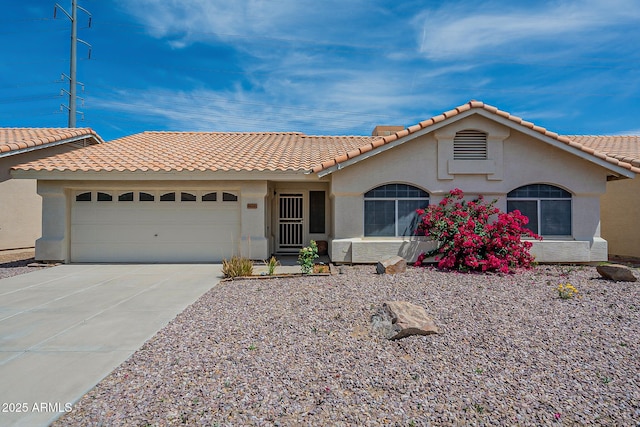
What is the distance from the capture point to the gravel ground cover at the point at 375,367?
10.3ft

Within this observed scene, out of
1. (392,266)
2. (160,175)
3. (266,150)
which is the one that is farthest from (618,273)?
(160,175)

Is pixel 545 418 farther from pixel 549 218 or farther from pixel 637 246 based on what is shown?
pixel 637 246

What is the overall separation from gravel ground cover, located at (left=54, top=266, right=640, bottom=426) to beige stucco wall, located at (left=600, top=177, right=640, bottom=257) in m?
8.19

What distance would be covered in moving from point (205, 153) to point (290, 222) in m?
4.03

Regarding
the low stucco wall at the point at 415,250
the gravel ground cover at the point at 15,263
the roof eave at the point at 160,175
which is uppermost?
the roof eave at the point at 160,175

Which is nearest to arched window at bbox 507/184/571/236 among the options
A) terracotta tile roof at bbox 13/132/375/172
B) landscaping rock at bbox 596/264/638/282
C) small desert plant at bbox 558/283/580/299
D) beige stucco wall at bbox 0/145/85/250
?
landscaping rock at bbox 596/264/638/282

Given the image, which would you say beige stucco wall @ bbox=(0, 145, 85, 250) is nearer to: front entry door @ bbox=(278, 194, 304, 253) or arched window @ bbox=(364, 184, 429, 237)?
front entry door @ bbox=(278, 194, 304, 253)

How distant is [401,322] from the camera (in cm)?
477

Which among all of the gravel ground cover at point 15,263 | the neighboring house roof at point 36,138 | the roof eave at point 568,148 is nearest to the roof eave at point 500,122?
the roof eave at point 568,148

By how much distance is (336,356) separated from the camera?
4.21 meters

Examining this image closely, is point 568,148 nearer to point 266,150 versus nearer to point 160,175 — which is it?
point 266,150

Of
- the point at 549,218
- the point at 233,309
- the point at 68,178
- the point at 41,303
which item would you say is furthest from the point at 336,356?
the point at 68,178

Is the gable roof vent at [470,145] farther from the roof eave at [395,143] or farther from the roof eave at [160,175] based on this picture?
the roof eave at [160,175]

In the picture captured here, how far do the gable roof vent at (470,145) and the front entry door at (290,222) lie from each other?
5848 millimetres
